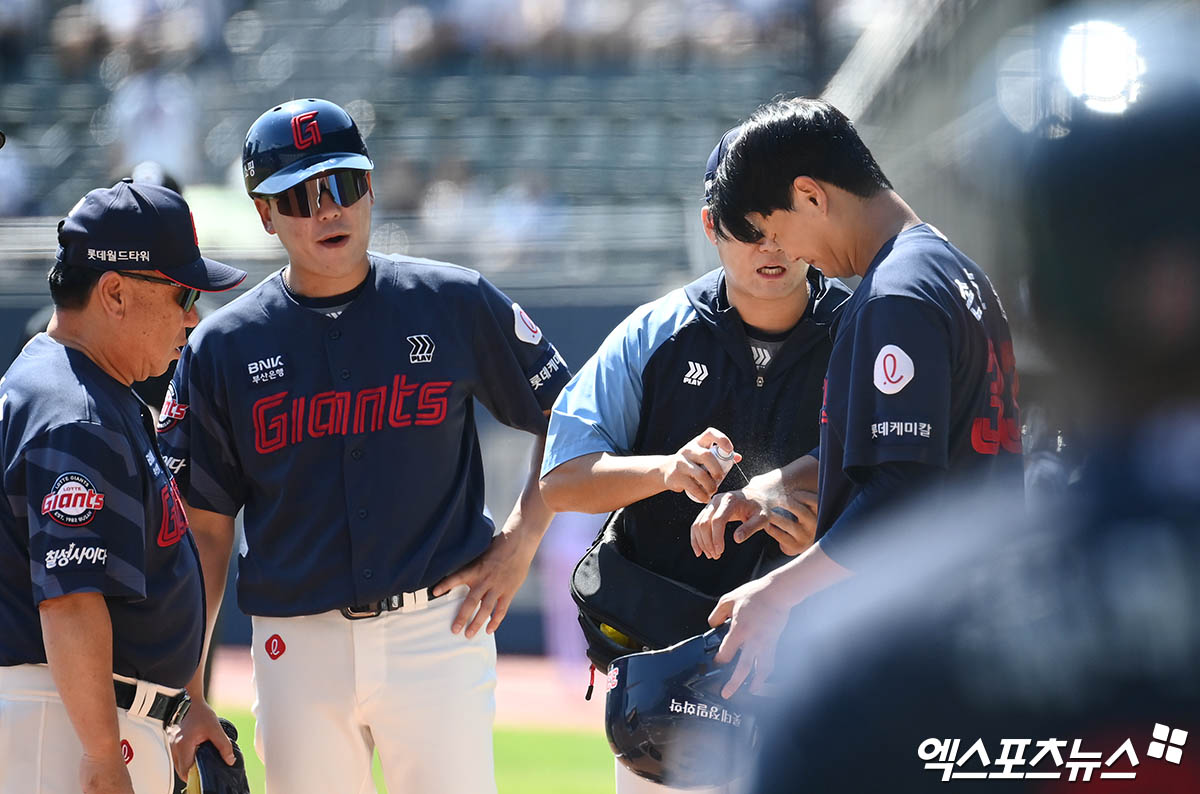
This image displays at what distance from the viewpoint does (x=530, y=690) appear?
9.17m

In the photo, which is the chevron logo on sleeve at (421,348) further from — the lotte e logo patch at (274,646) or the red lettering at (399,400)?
the lotte e logo patch at (274,646)

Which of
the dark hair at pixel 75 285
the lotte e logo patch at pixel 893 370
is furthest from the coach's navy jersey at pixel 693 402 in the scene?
the dark hair at pixel 75 285

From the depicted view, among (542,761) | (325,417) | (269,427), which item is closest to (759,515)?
A: (325,417)

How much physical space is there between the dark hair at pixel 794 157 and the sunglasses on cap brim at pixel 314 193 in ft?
4.05

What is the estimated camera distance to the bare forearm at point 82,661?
2711mm

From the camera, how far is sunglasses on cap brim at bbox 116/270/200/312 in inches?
118

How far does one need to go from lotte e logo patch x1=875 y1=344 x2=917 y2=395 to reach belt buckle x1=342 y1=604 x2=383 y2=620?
5.27 feet

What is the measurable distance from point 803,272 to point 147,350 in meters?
1.53

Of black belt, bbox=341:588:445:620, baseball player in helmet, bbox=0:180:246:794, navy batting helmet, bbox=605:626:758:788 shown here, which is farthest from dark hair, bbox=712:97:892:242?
black belt, bbox=341:588:445:620

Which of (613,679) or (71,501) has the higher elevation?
(71,501)

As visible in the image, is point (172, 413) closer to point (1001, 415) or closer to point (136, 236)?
point (136, 236)

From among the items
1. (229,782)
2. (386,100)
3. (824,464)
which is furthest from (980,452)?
(386,100)

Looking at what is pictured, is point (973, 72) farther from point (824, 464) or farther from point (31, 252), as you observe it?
point (31, 252)

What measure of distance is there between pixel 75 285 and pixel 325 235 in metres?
0.69
